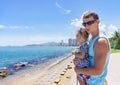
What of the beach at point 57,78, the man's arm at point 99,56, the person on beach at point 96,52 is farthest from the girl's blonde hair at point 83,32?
the beach at point 57,78

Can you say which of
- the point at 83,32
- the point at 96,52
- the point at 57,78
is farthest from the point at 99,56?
the point at 57,78

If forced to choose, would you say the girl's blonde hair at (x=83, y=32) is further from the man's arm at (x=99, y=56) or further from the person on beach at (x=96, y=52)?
the man's arm at (x=99, y=56)

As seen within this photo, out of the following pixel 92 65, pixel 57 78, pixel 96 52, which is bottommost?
pixel 57 78

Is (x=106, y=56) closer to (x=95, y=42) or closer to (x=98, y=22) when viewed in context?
(x=95, y=42)

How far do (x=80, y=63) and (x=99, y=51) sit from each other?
0.54 meters

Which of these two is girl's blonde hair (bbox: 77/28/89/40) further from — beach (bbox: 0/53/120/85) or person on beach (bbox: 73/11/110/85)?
beach (bbox: 0/53/120/85)

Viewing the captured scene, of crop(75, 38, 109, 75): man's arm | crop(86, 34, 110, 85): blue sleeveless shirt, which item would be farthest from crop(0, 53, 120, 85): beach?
crop(75, 38, 109, 75): man's arm

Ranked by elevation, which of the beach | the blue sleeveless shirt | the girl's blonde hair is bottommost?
the beach

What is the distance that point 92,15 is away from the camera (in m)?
2.76

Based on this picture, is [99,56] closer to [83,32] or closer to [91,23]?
[91,23]

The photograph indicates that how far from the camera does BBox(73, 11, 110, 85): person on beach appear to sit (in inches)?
99.7

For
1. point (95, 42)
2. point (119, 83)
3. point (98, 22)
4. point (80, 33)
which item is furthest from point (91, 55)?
point (119, 83)

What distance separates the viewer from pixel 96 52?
255cm

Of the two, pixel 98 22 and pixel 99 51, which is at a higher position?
pixel 98 22
